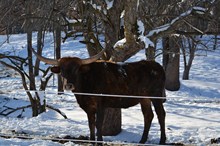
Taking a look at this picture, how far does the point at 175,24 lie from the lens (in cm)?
984

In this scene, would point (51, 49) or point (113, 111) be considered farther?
point (51, 49)

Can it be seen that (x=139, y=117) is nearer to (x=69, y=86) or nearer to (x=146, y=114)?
(x=146, y=114)

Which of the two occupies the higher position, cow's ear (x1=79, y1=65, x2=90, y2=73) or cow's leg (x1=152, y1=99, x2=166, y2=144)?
cow's ear (x1=79, y1=65, x2=90, y2=73)

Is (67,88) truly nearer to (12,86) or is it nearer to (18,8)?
(18,8)

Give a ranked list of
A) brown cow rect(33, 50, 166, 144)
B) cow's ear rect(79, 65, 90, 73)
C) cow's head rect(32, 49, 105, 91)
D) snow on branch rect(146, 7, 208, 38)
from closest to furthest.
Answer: cow's head rect(32, 49, 105, 91)
brown cow rect(33, 50, 166, 144)
cow's ear rect(79, 65, 90, 73)
snow on branch rect(146, 7, 208, 38)

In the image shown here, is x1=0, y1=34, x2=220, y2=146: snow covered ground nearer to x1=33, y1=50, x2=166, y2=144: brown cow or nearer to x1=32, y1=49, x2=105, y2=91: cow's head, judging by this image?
x1=33, y1=50, x2=166, y2=144: brown cow

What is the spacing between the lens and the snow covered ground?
9.66 meters

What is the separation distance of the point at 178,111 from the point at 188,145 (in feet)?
26.2

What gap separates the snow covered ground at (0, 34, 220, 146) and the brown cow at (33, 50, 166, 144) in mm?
778

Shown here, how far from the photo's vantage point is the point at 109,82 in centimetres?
834

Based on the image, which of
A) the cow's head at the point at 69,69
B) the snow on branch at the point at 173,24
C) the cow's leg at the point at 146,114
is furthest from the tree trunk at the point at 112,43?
the cow's head at the point at 69,69

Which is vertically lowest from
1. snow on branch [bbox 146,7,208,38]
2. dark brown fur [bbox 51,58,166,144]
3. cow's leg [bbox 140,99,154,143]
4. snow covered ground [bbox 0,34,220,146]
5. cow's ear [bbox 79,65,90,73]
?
snow covered ground [bbox 0,34,220,146]

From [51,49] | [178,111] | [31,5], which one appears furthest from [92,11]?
[51,49]

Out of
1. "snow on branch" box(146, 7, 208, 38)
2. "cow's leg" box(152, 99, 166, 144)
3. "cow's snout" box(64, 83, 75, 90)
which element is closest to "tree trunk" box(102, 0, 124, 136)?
"snow on branch" box(146, 7, 208, 38)
